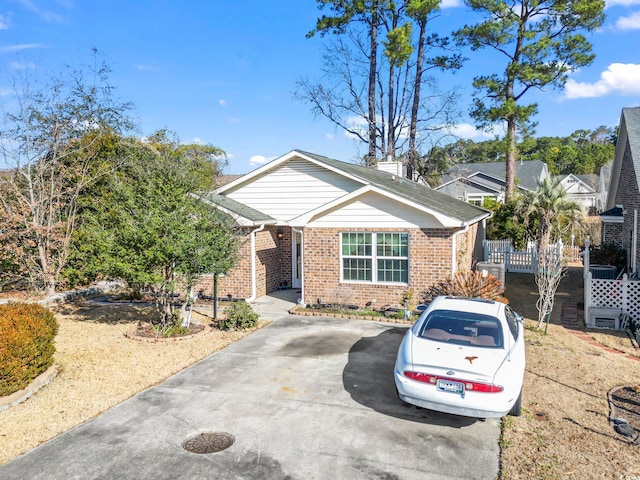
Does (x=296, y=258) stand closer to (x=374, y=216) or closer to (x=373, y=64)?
(x=374, y=216)

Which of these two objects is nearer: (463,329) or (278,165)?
(463,329)

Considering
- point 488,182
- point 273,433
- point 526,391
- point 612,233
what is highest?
point 488,182

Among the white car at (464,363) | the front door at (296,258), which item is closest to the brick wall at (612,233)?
the front door at (296,258)

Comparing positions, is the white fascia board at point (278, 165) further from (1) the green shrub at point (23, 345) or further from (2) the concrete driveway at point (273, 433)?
(1) the green shrub at point (23, 345)

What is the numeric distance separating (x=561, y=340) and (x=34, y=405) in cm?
1119

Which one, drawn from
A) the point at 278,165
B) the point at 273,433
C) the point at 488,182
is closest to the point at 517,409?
the point at 273,433

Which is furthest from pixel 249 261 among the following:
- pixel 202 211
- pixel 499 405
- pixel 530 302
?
pixel 499 405

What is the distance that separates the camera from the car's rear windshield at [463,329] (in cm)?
686

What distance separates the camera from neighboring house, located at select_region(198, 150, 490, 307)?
13.4 m

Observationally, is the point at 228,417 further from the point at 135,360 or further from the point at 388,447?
the point at 135,360

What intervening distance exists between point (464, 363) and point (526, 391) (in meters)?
2.38

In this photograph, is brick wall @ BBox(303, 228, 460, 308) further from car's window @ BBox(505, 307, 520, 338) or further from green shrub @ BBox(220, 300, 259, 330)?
car's window @ BBox(505, 307, 520, 338)

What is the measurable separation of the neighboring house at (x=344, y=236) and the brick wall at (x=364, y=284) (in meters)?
0.03

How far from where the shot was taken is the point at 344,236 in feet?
46.8
